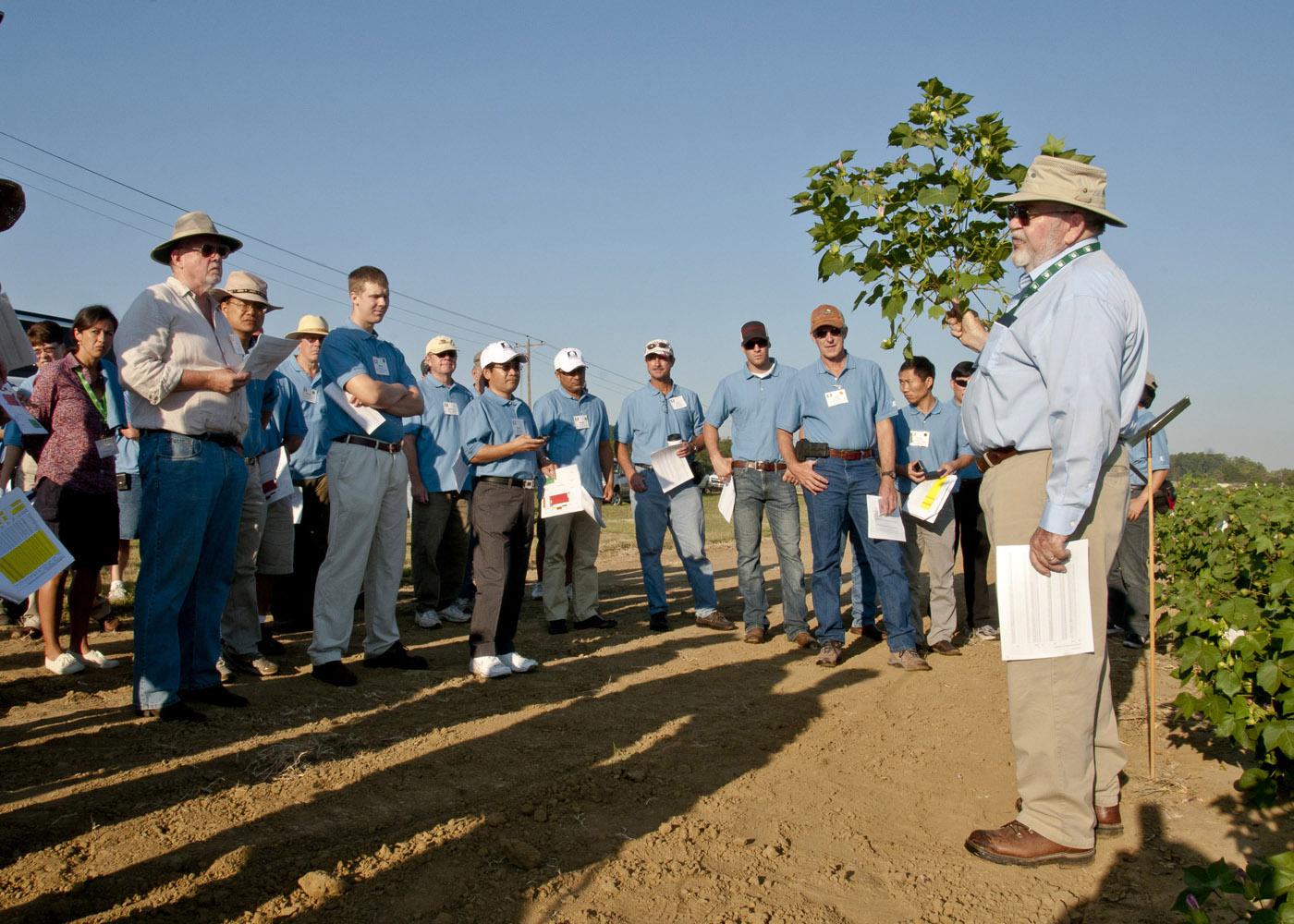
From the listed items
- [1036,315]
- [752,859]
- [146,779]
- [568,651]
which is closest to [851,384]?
[568,651]

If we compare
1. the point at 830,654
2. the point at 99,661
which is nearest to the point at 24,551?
the point at 99,661

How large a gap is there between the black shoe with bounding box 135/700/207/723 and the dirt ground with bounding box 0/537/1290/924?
0.07 m

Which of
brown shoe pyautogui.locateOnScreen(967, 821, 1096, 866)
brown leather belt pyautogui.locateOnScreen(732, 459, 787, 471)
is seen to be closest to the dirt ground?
brown shoe pyautogui.locateOnScreen(967, 821, 1096, 866)

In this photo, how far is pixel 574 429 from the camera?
7.94 meters

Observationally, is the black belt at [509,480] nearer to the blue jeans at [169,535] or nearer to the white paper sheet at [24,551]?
the blue jeans at [169,535]

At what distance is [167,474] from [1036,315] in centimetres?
397

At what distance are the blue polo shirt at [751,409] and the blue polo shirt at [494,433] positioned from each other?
1988mm

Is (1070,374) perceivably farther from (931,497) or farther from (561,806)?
(931,497)

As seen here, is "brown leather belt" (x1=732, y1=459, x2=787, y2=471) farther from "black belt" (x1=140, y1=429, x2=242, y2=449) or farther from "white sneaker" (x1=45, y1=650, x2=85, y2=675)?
"white sneaker" (x1=45, y1=650, x2=85, y2=675)

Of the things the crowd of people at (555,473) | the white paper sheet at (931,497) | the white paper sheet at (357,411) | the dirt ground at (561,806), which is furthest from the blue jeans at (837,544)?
the white paper sheet at (357,411)

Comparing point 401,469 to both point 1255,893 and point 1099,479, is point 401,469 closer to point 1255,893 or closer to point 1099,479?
point 1099,479

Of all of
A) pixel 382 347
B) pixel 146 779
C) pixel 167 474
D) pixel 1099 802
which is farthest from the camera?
pixel 382 347

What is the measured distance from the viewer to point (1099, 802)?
3.64 meters

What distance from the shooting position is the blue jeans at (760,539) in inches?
283
